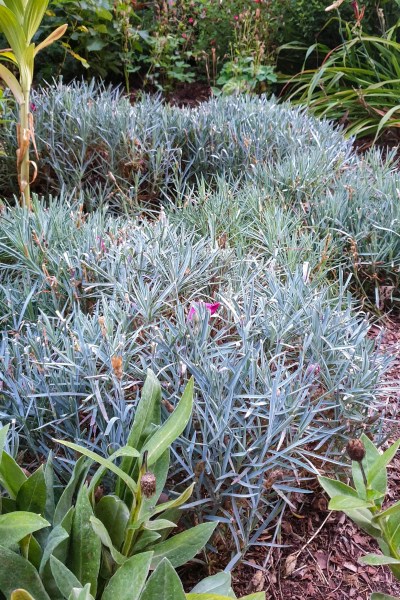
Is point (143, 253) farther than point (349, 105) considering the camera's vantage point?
No

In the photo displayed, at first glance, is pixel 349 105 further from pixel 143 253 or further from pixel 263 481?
pixel 263 481

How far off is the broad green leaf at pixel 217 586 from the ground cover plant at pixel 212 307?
185mm

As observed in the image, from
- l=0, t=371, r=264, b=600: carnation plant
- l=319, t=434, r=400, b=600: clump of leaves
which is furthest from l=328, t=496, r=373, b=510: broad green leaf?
l=0, t=371, r=264, b=600: carnation plant

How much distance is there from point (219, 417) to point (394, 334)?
3.98ft

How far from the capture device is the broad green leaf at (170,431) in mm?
1225

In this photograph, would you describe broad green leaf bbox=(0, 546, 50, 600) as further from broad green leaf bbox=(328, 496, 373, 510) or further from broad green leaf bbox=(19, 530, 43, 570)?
broad green leaf bbox=(328, 496, 373, 510)

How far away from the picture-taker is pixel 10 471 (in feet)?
4.32

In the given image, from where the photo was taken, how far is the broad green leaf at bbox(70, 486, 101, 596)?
1225mm

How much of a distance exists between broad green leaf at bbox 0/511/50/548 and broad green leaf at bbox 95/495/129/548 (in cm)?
22

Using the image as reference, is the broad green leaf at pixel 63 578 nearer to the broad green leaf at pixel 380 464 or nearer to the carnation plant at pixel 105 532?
the carnation plant at pixel 105 532

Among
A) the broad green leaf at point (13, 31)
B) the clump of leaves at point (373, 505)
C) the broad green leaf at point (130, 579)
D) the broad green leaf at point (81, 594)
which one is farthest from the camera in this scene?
the broad green leaf at point (13, 31)

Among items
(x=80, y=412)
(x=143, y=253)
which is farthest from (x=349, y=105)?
(x=80, y=412)

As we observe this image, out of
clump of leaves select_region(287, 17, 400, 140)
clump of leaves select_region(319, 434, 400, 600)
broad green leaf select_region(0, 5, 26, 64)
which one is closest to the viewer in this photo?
clump of leaves select_region(319, 434, 400, 600)

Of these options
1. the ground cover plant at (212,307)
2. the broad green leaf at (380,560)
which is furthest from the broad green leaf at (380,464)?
the ground cover plant at (212,307)
